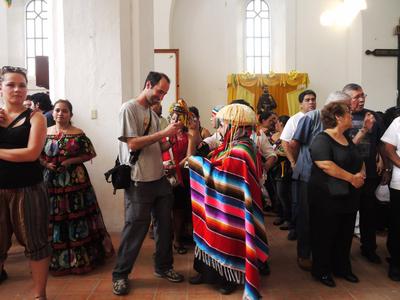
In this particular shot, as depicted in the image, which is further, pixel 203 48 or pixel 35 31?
pixel 35 31

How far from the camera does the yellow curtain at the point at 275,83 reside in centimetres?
900

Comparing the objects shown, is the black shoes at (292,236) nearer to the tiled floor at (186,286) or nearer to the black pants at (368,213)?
the tiled floor at (186,286)

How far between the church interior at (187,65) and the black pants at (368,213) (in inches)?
7.6

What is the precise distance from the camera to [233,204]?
8.89ft

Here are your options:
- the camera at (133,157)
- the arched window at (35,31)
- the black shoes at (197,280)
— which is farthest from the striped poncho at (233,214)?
the arched window at (35,31)

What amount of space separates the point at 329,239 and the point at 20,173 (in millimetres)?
2336

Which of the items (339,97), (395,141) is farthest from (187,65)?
(395,141)

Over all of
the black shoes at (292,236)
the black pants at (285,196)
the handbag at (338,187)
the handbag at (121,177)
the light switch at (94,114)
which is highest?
the light switch at (94,114)

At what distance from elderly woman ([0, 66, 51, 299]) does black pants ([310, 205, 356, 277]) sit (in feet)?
6.71

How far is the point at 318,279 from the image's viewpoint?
10.1 feet

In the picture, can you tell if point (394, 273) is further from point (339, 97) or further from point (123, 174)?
point (123, 174)

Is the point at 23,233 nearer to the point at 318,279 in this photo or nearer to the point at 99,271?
the point at 99,271

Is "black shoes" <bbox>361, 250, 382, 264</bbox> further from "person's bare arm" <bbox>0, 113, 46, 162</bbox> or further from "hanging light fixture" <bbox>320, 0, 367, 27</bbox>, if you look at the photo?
"hanging light fixture" <bbox>320, 0, 367, 27</bbox>

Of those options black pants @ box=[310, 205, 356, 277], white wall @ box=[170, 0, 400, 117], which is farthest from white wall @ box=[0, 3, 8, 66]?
black pants @ box=[310, 205, 356, 277]
